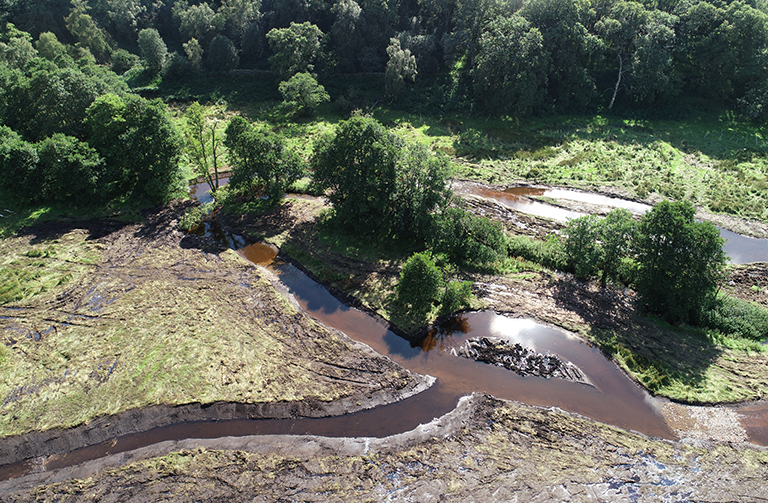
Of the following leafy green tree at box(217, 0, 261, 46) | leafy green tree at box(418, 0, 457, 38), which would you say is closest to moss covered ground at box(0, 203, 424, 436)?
leafy green tree at box(217, 0, 261, 46)

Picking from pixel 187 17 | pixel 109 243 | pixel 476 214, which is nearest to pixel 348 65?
pixel 187 17

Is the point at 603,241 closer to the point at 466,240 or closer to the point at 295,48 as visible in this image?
the point at 466,240

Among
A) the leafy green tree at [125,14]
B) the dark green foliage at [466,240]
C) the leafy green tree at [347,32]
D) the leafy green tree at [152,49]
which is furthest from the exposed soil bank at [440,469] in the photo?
the leafy green tree at [125,14]

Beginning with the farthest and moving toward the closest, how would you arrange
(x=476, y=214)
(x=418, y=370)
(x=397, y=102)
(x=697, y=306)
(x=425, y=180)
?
(x=397, y=102), (x=476, y=214), (x=425, y=180), (x=697, y=306), (x=418, y=370)

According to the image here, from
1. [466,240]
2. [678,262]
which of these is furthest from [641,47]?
[466,240]

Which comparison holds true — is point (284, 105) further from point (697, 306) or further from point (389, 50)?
point (697, 306)
